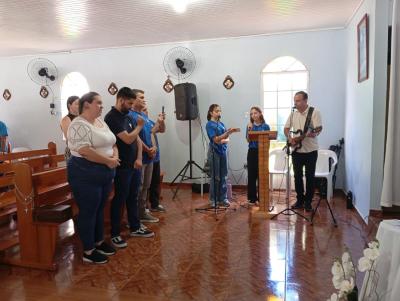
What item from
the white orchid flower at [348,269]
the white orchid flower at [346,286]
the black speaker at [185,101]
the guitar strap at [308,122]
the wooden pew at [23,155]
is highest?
the black speaker at [185,101]

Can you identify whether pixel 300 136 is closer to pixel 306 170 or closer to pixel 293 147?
pixel 293 147

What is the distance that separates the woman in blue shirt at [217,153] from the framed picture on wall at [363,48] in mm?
1597

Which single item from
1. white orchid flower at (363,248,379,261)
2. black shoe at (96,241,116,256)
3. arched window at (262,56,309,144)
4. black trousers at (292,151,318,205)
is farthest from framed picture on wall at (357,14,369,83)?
black shoe at (96,241,116,256)

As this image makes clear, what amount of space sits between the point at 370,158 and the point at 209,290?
2180mm

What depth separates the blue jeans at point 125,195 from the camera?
3.04 metres

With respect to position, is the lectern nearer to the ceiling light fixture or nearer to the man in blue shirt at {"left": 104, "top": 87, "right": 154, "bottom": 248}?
the man in blue shirt at {"left": 104, "top": 87, "right": 154, "bottom": 248}

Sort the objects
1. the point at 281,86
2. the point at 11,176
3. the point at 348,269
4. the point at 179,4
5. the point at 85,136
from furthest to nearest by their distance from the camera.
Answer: the point at 281,86 < the point at 179,4 < the point at 11,176 < the point at 85,136 < the point at 348,269

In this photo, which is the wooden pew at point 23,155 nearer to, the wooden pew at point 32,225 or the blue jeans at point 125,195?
the wooden pew at point 32,225

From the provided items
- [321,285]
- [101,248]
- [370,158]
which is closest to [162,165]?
[101,248]

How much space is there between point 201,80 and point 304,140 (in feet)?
7.59

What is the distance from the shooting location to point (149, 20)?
14.7 ft

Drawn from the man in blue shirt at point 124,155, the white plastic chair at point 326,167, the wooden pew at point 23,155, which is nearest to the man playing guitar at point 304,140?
the white plastic chair at point 326,167

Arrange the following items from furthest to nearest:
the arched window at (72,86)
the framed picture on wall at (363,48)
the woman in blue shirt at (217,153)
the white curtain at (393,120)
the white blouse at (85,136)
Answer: the arched window at (72,86) < the woman in blue shirt at (217,153) < the framed picture on wall at (363,48) < the white curtain at (393,120) < the white blouse at (85,136)

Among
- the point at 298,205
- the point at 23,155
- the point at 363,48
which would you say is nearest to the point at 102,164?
the point at 23,155
